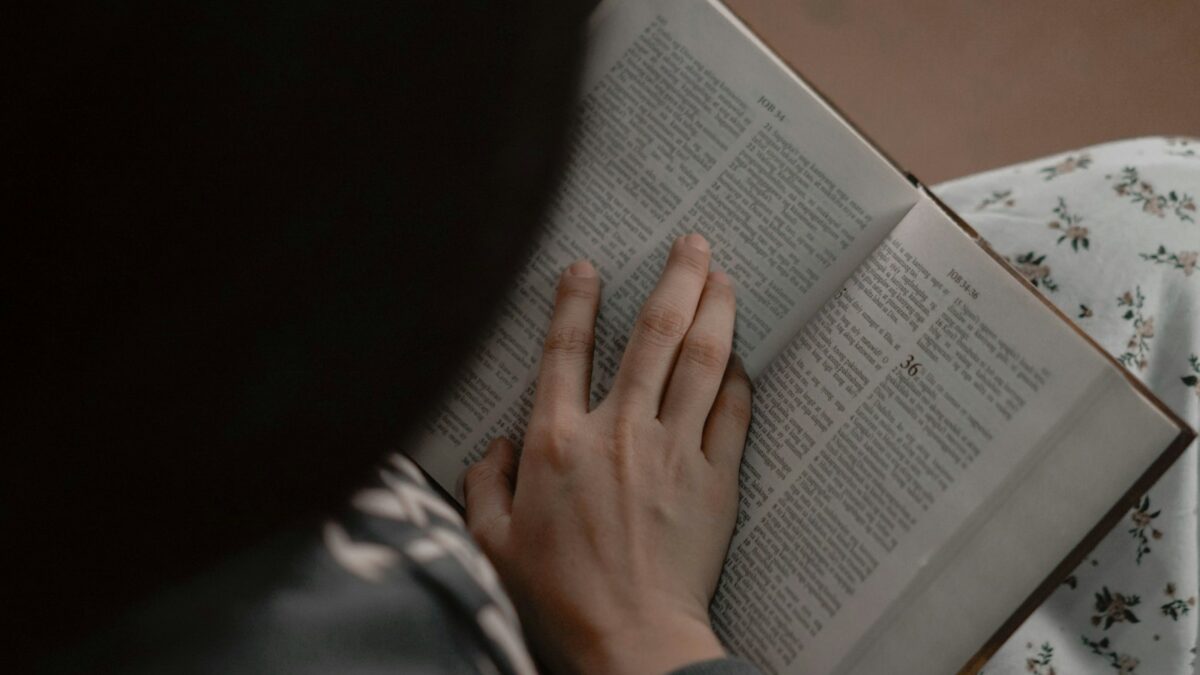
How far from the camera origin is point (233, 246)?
0.17 m

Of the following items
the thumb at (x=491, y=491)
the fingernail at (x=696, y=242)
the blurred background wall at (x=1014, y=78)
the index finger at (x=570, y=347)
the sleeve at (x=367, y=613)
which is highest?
the blurred background wall at (x=1014, y=78)

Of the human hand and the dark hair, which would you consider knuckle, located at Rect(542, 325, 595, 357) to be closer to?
the human hand

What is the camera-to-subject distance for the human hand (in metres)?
0.49

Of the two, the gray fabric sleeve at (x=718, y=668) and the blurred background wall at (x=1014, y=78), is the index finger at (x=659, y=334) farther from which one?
the blurred background wall at (x=1014, y=78)

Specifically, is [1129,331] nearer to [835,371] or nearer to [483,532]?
[835,371]

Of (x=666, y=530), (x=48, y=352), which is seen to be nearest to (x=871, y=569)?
(x=666, y=530)

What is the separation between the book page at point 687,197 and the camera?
0.56m

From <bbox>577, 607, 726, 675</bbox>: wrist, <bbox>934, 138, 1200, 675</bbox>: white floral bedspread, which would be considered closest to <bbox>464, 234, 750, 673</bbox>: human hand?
<bbox>577, 607, 726, 675</bbox>: wrist

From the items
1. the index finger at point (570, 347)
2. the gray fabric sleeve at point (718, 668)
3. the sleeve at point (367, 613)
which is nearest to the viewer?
the sleeve at point (367, 613)

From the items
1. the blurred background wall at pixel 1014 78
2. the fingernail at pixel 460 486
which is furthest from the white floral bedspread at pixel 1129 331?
the blurred background wall at pixel 1014 78

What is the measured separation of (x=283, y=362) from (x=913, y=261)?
1.40 ft

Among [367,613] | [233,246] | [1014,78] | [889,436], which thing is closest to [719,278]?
[889,436]

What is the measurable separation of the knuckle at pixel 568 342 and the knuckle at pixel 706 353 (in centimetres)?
6

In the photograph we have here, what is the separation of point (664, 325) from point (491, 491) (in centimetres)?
15
